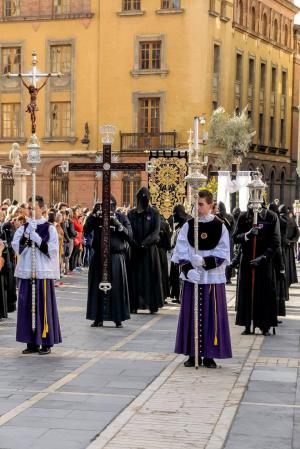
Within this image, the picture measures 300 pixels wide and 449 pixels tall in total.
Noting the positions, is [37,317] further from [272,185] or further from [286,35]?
[286,35]

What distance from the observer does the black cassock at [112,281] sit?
49.7 feet

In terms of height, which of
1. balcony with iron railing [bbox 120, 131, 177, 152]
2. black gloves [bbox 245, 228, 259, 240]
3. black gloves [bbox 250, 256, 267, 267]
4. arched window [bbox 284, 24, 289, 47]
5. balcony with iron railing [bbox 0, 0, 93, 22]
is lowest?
black gloves [bbox 250, 256, 267, 267]

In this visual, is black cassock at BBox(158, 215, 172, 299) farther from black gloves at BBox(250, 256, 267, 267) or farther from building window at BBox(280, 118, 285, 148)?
building window at BBox(280, 118, 285, 148)

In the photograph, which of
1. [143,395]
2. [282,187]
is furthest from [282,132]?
[143,395]

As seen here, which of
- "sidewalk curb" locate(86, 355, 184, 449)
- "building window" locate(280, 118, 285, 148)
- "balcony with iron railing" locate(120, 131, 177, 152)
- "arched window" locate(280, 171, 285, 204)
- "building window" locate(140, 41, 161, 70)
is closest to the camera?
"sidewalk curb" locate(86, 355, 184, 449)

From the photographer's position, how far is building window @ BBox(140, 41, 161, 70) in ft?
164

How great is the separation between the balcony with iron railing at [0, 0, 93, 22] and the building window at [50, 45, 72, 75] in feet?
4.73

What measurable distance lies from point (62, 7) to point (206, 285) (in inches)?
1637

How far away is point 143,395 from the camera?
9750mm

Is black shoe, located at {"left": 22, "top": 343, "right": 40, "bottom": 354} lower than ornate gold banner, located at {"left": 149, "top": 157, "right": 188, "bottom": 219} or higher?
lower

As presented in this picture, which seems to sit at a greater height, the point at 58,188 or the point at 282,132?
the point at 282,132

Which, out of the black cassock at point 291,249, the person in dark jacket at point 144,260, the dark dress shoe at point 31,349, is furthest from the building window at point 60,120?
the dark dress shoe at point 31,349

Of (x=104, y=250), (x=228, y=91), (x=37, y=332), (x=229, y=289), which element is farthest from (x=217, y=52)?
(x=37, y=332)

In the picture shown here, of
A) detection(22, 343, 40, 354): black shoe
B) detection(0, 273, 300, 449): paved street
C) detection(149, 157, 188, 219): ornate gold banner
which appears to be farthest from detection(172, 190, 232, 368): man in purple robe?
detection(149, 157, 188, 219): ornate gold banner
